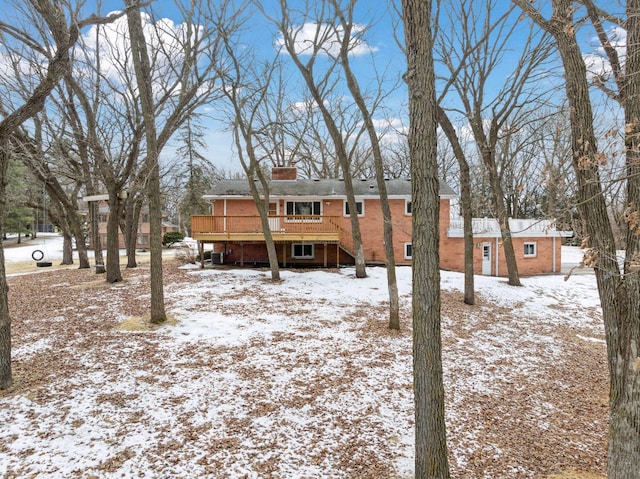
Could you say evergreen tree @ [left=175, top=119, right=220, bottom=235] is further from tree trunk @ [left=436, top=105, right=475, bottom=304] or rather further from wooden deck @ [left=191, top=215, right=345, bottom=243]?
tree trunk @ [left=436, top=105, right=475, bottom=304]

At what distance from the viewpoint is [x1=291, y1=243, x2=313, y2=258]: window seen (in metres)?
18.8

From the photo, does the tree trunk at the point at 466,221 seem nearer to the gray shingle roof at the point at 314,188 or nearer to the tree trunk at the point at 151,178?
→ the gray shingle roof at the point at 314,188

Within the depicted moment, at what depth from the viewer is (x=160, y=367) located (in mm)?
6230

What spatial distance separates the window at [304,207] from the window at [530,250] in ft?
39.3

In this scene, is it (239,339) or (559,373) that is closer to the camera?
(559,373)

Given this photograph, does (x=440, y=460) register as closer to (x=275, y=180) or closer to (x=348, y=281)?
(x=348, y=281)

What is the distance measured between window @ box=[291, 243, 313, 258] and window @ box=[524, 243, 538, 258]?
12.3 metres

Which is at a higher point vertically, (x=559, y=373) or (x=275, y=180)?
(x=275, y=180)

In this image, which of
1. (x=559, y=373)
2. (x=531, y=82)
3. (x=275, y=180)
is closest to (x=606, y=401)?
(x=559, y=373)

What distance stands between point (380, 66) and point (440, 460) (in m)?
12.4

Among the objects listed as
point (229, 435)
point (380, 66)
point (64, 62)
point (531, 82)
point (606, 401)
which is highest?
point (380, 66)

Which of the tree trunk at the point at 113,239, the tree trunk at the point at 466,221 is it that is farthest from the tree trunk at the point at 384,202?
the tree trunk at the point at 113,239

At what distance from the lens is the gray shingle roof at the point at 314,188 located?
18.6 metres

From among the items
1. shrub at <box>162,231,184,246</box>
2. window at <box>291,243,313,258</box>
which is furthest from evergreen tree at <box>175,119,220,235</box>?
window at <box>291,243,313,258</box>
